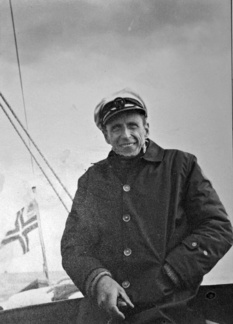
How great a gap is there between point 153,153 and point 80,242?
412 mm

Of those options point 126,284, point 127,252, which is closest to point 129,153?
point 127,252

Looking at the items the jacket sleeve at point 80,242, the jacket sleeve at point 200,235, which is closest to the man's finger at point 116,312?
the jacket sleeve at point 80,242

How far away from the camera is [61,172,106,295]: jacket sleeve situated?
1549 millimetres

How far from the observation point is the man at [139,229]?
1.51m

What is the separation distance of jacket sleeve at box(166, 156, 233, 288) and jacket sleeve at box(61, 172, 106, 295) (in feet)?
0.89

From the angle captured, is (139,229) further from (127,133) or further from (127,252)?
(127,133)

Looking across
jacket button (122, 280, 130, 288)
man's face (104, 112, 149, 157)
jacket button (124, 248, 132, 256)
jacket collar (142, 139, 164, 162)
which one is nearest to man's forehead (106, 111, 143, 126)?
man's face (104, 112, 149, 157)

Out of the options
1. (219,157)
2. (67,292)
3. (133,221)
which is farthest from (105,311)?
(219,157)

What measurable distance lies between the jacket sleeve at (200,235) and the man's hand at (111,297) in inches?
7.5

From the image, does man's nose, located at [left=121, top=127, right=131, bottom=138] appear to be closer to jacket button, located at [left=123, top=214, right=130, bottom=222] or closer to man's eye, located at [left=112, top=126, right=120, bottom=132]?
man's eye, located at [left=112, top=126, right=120, bottom=132]

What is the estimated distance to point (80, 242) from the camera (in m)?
1.59

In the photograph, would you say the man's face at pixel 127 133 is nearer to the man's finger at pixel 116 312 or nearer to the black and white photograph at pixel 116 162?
the black and white photograph at pixel 116 162

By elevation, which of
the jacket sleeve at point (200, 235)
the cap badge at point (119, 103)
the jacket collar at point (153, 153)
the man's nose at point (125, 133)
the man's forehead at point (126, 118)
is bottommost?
the jacket sleeve at point (200, 235)

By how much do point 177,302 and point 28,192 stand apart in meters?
0.67
